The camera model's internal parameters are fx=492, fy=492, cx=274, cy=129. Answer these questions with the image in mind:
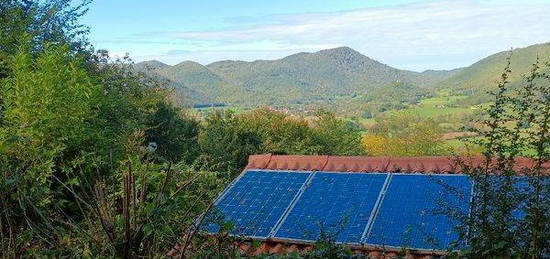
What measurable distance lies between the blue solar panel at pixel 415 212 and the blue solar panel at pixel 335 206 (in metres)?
0.22

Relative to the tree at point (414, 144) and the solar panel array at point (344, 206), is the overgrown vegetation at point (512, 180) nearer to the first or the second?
the solar panel array at point (344, 206)

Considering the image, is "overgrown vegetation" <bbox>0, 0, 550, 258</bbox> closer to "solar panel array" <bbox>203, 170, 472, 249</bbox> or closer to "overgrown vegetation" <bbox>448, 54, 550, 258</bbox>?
"overgrown vegetation" <bbox>448, 54, 550, 258</bbox>

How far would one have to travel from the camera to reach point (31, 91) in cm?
919

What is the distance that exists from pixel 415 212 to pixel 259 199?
96.7 inches

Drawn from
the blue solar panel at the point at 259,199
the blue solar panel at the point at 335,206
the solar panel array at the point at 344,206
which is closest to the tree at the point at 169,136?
the blue solar panel at the point at 259,199

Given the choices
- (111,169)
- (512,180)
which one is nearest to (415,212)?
(512,180)

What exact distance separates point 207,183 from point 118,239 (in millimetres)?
4197

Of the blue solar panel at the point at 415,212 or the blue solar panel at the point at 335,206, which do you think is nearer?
the blue solar panel at the point at 415,212

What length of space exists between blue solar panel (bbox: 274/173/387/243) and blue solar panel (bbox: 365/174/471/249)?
22 centimetres

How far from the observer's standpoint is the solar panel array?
6.51 metres

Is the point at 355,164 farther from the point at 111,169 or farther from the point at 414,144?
the point at 414,144

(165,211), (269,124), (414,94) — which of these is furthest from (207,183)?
(414,94)

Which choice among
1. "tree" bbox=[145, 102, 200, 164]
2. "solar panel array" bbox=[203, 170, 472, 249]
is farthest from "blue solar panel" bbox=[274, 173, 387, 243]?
"tree" bbox=[145, 102, 200, 164]

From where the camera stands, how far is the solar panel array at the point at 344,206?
6512 millimetres
